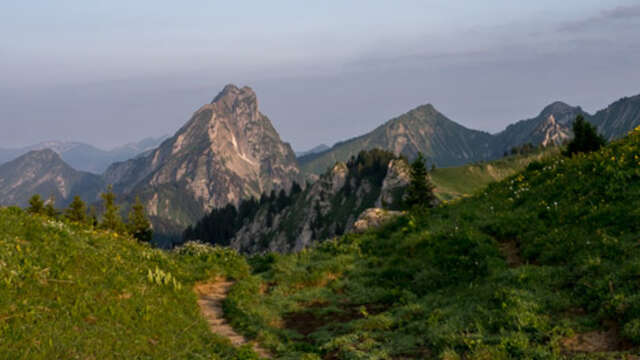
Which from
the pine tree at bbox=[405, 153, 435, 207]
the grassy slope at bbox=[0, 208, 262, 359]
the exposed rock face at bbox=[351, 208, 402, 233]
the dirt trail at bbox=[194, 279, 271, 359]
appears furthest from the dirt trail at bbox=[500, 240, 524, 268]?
the pine tree at bbox=[405, 153, 435, 207]

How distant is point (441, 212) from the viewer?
23.4 metres

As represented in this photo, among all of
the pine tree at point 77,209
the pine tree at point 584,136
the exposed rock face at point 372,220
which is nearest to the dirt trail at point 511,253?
the exposed rock face at point 372,220

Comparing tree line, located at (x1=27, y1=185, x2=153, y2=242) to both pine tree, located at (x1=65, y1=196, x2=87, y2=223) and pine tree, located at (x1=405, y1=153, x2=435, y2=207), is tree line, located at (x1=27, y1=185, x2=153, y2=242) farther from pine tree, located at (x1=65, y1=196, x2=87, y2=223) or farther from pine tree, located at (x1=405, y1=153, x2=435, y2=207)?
pine tree, located at (x1=405, y1=153, x2=435, y2=207)

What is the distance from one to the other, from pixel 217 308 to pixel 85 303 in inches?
223

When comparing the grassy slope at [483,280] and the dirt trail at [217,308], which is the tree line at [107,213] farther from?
the grassy slope at [483,280]

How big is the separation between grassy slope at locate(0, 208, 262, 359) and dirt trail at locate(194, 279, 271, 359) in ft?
2.00

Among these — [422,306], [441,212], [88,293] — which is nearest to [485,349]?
[422,306]

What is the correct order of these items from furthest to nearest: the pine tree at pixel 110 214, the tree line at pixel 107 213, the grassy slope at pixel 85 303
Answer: the pine tree at pixel 110 214 → the tree line at pixel 107 213 → the grassy slope at pixel 85 303

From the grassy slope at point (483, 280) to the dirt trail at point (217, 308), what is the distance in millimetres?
436

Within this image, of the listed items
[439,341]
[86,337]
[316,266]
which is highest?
[86,337]

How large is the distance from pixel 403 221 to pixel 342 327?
421 inches

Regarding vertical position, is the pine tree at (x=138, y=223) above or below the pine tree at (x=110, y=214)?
below

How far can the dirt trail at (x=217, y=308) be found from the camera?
13.4 metres

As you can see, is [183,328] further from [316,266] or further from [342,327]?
[316,266]
